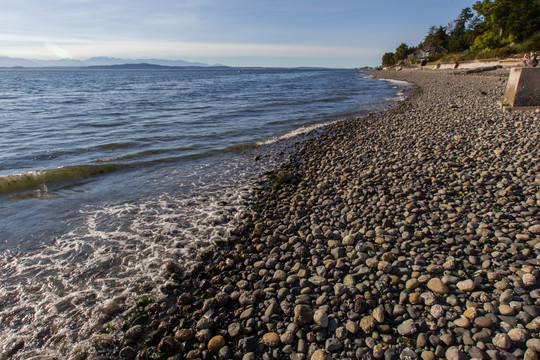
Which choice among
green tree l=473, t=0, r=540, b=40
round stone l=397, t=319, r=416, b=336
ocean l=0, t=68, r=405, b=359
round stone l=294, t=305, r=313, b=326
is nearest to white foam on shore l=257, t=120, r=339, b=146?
ocean l=0, t=68, r=405, b=359

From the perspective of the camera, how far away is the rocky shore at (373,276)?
3.36 metres

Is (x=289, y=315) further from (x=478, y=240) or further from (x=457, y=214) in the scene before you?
(x=457, y=214)

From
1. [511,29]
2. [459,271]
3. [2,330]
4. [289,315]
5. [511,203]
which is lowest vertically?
[2,330]

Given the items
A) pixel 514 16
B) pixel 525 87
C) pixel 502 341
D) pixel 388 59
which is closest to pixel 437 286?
pixel 502 341

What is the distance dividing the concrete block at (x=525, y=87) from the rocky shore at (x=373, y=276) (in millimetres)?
6635

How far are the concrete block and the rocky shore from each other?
21.8 feet

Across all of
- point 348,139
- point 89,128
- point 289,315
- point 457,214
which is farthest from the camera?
point 89,128

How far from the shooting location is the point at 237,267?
5098 mm

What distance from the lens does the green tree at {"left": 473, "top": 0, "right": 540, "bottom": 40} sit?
52812 millimetres

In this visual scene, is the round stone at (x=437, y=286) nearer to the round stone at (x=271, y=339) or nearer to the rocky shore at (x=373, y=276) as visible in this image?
the rocky shore at (x=373, y=276)

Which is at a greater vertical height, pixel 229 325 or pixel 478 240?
pixel 478 240

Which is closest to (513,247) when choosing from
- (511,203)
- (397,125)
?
(511,203)

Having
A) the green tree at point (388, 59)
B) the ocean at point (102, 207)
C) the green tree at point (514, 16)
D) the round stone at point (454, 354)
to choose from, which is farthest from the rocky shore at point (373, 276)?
the green tree at point (388, 59)

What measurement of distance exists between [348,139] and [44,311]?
11.5 m
